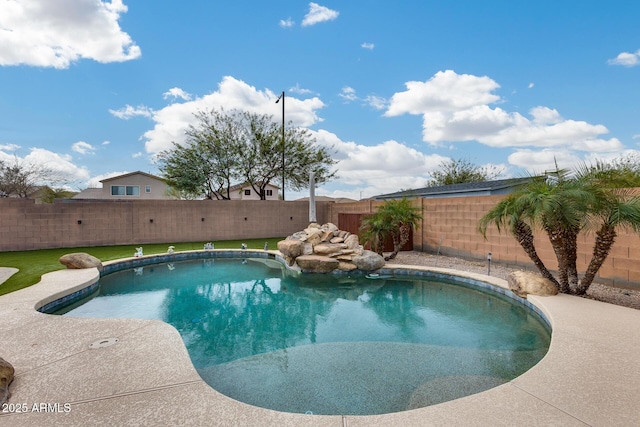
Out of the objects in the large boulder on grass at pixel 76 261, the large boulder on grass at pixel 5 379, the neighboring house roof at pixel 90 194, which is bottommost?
the large boulder on grass at pixel 5 379

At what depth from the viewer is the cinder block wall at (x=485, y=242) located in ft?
19.0

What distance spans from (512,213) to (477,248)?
3.82m

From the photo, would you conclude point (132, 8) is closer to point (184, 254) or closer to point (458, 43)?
point (184, 254)

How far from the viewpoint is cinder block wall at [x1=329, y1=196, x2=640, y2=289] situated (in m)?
5.78

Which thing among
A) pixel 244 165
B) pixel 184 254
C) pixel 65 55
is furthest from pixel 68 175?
pixel 184 254

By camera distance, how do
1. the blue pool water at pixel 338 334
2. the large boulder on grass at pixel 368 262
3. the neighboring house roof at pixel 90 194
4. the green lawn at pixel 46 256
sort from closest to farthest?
1. the blue pool water at pixel 338 334
2. the green lawn at pixel 46 256
3. the large boulder on grass at pixel 368 262
4. the neighboring house roof at pixel 90 194

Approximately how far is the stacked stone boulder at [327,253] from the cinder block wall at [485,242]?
277cm

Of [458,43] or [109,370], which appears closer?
[109,370]

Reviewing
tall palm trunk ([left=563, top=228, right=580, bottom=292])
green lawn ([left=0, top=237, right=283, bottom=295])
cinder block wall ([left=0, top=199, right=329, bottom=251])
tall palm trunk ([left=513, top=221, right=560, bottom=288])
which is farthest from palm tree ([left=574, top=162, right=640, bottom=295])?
cinder block wall ([left=0, top=199, right=329, bottom=251])

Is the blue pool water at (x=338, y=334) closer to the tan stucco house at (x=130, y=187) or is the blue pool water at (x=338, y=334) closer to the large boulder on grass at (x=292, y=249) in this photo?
the large boulder on grass at (x=292, y=249)

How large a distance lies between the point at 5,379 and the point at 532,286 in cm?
665

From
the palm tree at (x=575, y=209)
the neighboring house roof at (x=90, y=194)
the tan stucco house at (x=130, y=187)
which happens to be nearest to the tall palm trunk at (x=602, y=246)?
the palm tree at (x=575, y=209)

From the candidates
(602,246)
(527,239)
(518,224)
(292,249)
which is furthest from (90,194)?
(602,246)

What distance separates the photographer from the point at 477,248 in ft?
29.2
